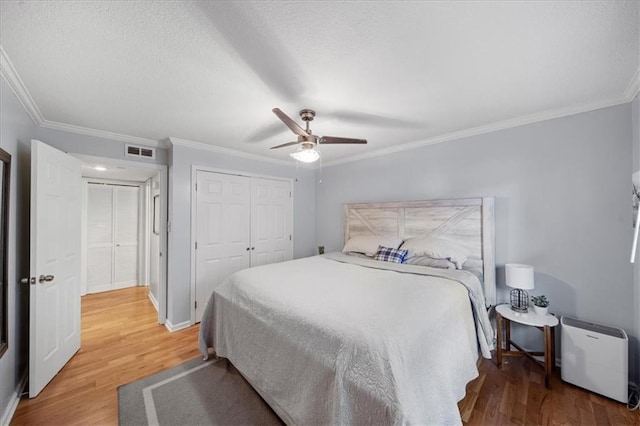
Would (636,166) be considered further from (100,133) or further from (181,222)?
(100,133)

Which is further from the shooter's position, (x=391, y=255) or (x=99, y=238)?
(x=99, y=238)

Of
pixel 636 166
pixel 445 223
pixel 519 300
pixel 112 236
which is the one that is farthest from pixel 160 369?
pixel 636 166

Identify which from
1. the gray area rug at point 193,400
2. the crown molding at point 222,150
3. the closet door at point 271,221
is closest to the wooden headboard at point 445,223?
the closet door at point 271,221

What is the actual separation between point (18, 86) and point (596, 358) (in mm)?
4806

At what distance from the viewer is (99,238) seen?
15.3ft

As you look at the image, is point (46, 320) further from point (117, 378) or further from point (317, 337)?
point (317, 337)

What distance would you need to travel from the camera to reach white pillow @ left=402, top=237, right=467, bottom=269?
2630mm

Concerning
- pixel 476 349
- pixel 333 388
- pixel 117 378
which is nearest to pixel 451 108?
pixel 476 349

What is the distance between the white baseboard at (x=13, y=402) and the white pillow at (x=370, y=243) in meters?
3.22

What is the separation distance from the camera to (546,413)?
1771 mm

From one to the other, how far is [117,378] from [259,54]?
9.44ft

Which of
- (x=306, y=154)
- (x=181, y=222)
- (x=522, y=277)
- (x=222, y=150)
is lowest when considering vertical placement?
(x=522, y=277)

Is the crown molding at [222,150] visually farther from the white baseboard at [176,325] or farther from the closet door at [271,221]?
the white baseboard at [176,325]

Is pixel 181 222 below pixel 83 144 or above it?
below
